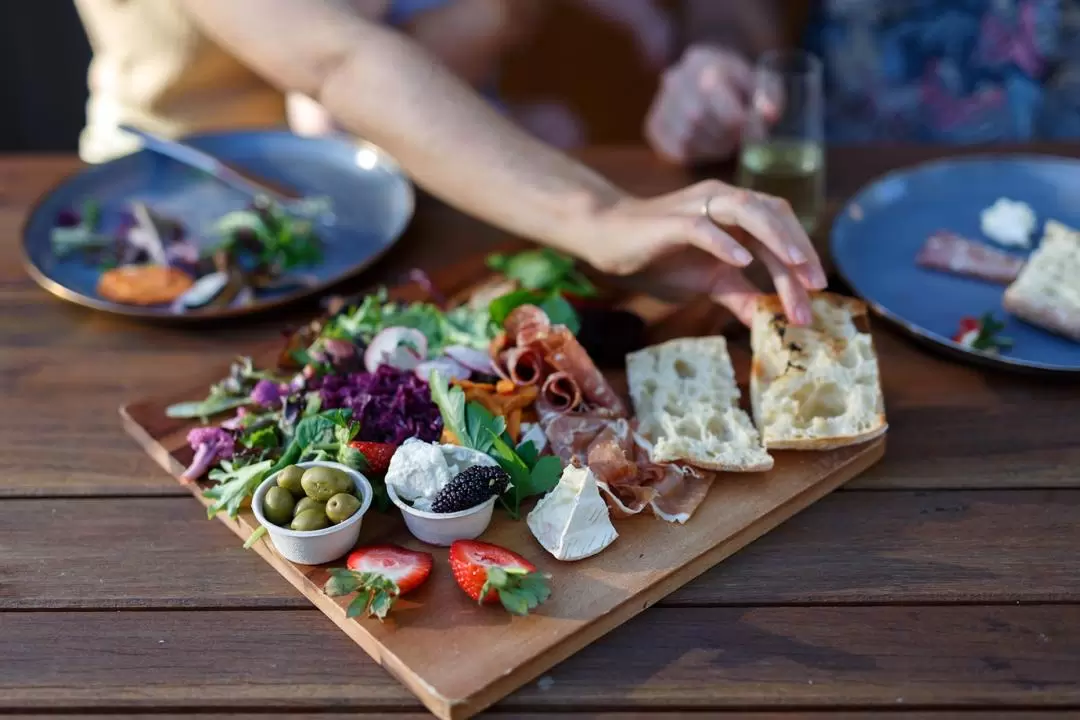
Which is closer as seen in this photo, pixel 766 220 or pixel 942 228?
pixel 766 220

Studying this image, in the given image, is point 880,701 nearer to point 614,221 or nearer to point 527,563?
point 527,563

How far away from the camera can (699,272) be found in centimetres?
197

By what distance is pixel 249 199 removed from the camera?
2314 mm

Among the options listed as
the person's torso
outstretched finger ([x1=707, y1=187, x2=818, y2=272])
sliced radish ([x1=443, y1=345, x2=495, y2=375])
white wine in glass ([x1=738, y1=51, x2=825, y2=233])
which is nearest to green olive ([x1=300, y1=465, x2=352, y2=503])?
sliced radish ([x1=443, y1=345, x2=495, y2=375])

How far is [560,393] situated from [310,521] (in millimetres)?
456

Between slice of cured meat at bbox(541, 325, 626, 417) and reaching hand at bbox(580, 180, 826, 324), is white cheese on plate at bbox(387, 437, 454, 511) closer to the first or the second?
slice of cured meat at bbox(541, 325, 626, 417)

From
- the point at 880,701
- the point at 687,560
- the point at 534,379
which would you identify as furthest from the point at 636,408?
Result: the point at 880,701

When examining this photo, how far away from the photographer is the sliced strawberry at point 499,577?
1.29 meters

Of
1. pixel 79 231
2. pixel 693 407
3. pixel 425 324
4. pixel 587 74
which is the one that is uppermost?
pixel 587 74

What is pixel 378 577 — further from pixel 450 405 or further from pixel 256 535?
pixel 450 405

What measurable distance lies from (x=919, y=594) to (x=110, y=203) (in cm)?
185

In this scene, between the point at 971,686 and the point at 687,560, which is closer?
the point at 971,686

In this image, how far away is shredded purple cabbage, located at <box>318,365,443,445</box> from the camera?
155cm

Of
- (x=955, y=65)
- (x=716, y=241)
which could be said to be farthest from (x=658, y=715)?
(x=955, y=65)
